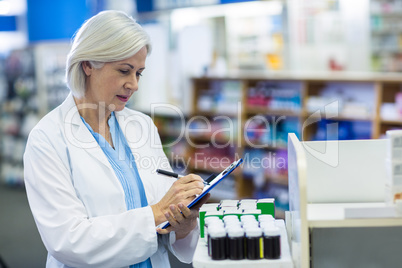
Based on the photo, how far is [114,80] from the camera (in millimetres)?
2281

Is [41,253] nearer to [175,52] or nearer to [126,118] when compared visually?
[175,52]

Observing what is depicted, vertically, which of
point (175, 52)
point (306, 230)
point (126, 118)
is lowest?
point (306, 230)

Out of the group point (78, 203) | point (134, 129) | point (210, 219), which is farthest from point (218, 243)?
point (134, 129)

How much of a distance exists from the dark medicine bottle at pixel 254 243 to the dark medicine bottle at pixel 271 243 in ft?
0.06

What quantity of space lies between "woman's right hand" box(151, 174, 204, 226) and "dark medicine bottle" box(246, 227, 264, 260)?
1.27 feet

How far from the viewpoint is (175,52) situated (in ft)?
26.6

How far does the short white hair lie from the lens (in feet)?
7.25

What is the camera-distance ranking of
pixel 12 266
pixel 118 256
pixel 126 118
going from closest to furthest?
1. pixel 118 256
2. pixel 126 118
3. pixel 12 266

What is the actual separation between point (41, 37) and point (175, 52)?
3.26m

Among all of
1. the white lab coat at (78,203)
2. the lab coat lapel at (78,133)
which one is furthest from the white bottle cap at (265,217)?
the lab coat lapel at (78,133)

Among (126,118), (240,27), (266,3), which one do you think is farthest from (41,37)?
(126,118)

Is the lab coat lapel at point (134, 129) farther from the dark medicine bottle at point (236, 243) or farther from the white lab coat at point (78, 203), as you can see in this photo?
the dark medicine bottle at point (236, 243)

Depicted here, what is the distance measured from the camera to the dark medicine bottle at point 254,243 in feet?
5.91

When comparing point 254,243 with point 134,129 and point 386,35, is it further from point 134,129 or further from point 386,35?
point 386,35
